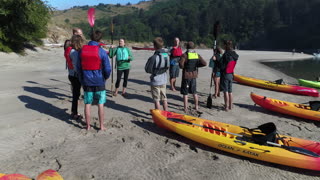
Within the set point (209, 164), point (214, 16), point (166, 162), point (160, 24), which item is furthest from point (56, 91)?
point (160, 24)

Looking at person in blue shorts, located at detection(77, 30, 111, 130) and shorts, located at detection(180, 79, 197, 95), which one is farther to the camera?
shorts, located at detection(180, 79, 197, 95)

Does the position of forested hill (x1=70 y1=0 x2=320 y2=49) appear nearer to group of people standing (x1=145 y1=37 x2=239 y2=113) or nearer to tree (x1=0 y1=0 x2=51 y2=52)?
tree (x1=0 y1=0 x2=51 y2=52)

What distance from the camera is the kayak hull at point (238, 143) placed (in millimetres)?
4051

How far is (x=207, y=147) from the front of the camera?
4.79m

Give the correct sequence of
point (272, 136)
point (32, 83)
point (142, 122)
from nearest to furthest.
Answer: point (272, 136)
point (142, 122)
point (32, 83)

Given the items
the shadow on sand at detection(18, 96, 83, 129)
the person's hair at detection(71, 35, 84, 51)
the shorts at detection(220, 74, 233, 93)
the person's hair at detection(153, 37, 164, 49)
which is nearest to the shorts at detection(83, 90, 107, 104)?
the shadow on sand at detection(18, 96, 83, 129)

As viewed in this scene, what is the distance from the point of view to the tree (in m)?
15.2

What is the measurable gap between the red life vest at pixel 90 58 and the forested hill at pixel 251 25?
84.7 meters

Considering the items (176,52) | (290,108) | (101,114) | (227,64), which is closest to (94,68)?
(101,114)

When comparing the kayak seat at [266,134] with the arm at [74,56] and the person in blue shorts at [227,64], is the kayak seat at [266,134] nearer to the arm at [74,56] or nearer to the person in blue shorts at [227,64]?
the person in blue shorts at [227,64]

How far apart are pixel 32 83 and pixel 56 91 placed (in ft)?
5.94

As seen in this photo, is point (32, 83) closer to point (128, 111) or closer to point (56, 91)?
point (56, 91)

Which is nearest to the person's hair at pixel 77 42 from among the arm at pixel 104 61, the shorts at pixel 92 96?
the arm at pixel 104 61

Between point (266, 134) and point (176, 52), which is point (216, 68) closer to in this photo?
point (176, 52)
